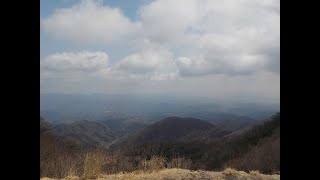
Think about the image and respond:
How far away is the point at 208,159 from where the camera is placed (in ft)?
51.4

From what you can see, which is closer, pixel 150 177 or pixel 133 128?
pixel 150 177

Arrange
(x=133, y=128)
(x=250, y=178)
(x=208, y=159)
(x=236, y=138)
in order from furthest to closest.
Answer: (x=133, y=128), (x=236, y=138), (x=208, y=159), (x=250, y=178)
